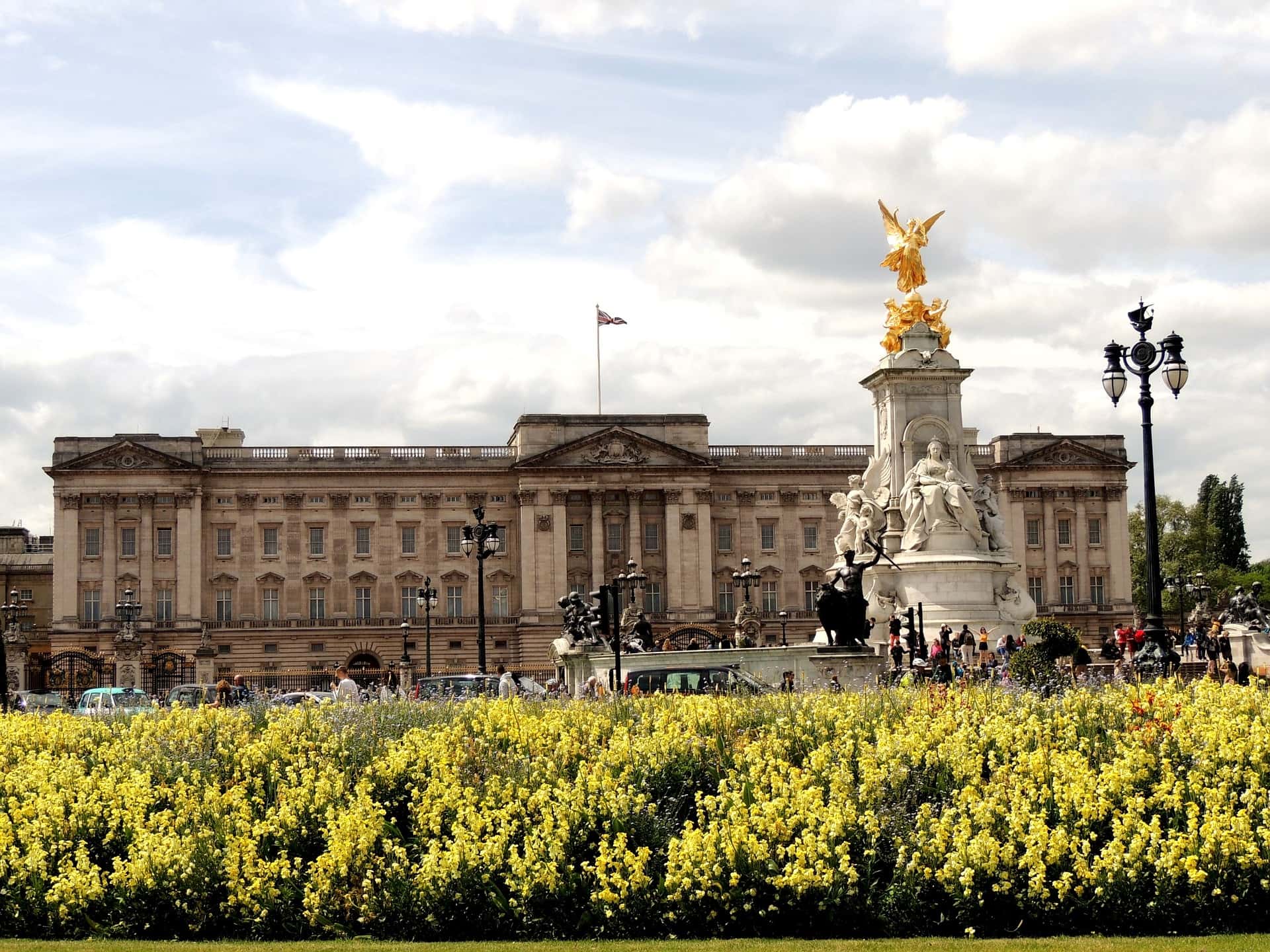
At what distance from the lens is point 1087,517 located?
343ft

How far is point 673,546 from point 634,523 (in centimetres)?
283

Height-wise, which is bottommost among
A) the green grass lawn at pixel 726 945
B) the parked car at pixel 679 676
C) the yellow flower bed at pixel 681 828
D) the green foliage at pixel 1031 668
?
the green grass lawn at pixel 726 945

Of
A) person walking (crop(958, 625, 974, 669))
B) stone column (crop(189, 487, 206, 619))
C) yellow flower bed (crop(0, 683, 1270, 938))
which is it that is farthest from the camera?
stone column (crop(189, 487, 206, 619))

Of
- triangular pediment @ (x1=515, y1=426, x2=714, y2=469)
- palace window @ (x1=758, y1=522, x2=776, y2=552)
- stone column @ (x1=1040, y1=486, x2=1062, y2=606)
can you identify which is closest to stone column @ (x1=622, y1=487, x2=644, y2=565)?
triangular pediment @ (x1=515, y1=426, x2=714, y2=469)

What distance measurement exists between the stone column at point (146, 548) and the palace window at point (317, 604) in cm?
927

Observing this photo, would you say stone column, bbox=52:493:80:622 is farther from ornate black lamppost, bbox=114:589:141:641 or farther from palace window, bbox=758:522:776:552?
palace window, bbox=758:522:776:552

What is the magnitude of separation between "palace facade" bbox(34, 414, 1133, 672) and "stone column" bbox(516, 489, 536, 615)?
0.17 meters

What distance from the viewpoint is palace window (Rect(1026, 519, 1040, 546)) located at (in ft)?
341

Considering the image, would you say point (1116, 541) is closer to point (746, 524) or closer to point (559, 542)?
point (746, 524)

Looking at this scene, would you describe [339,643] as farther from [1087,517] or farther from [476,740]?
[476,740]

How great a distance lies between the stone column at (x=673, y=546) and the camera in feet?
332

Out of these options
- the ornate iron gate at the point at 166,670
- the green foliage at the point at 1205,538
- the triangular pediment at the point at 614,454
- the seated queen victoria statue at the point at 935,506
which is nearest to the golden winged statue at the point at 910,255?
the seated queen victoria statue at the point at 935,506

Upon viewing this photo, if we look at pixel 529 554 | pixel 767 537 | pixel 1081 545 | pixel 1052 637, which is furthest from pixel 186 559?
pixel 1052 637

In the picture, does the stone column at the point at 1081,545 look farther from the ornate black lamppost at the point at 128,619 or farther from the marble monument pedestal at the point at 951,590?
the marble monument pedestal at the point at 951,590
